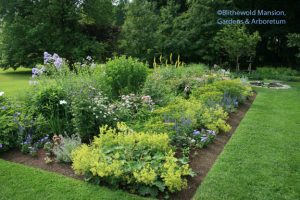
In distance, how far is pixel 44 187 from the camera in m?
3.16

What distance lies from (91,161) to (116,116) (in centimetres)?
162

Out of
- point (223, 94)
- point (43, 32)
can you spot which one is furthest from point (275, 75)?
point (43, 32)

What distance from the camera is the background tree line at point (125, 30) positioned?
16.2 meters

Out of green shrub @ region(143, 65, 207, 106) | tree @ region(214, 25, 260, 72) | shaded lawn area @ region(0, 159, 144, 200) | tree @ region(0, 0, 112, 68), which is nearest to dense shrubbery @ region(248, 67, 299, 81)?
tree @ region(214, 25, 260, 72)

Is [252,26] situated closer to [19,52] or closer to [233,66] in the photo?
[233,66]

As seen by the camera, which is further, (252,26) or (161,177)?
(252,26)

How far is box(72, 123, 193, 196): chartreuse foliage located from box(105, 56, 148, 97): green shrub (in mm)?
2837

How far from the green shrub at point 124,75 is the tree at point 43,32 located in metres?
11.9

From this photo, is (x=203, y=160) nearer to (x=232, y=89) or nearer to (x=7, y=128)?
(x=7, y=128)

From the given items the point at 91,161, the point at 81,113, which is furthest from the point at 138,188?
the point at 81,113

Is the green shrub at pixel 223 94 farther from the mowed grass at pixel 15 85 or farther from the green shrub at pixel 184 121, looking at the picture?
the mowed grass at pixel 15 85

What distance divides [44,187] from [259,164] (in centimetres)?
280

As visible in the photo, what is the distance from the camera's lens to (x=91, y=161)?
3.16 metres

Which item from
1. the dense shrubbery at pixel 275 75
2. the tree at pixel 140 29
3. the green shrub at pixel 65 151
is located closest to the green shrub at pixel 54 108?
the green shrub at pixel 65 151
